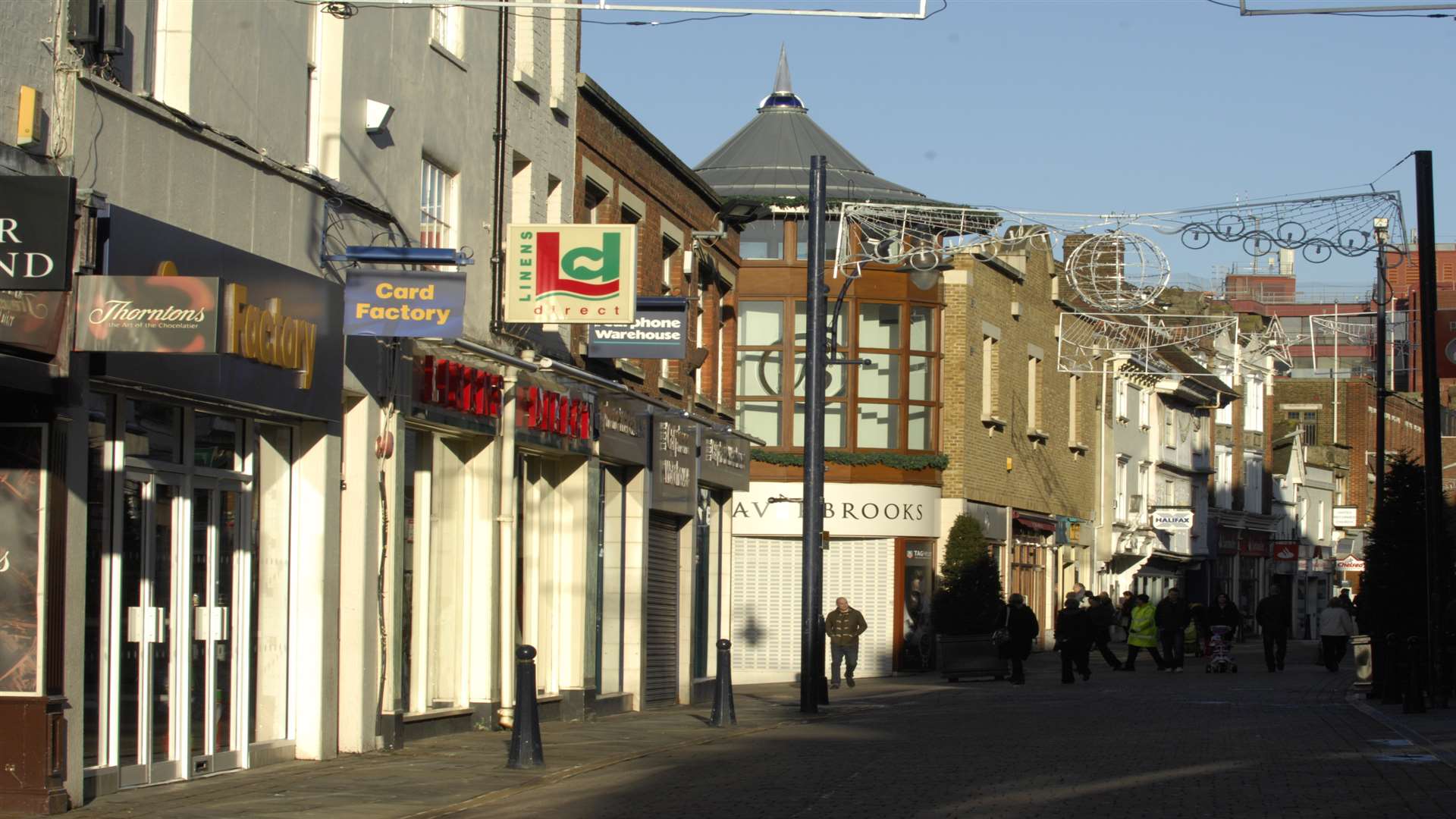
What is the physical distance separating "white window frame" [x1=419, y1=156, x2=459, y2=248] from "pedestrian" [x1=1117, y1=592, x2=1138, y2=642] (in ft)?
70.2

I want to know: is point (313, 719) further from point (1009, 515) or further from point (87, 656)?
point (1009, 515)

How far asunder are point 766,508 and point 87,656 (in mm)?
26749

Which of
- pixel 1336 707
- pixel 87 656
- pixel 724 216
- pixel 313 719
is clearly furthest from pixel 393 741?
pixel 724 216

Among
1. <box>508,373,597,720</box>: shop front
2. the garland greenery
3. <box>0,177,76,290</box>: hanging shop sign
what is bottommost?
<box>508,373,597,720</box>: shop front

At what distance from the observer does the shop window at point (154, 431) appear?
1350cm

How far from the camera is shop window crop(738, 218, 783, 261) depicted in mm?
39562

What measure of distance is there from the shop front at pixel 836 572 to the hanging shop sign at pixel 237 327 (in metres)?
23.4

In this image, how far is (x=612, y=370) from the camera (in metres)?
24.5

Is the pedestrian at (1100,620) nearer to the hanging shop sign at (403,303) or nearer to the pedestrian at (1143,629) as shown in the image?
the pedestrian at (1143,629)

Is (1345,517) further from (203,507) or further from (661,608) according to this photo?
(203,507)

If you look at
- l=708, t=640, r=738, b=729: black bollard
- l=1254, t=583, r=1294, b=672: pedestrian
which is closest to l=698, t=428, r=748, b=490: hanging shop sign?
l=708, t=640, r=738, b=729: black bollard

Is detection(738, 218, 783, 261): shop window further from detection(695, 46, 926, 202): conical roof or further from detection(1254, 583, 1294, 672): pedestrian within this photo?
detection(1254, 583, 1294, 672): pedestrian

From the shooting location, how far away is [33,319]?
1149 cm

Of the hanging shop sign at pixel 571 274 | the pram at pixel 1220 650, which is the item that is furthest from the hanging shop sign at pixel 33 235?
the pram at pixel 1220 650
